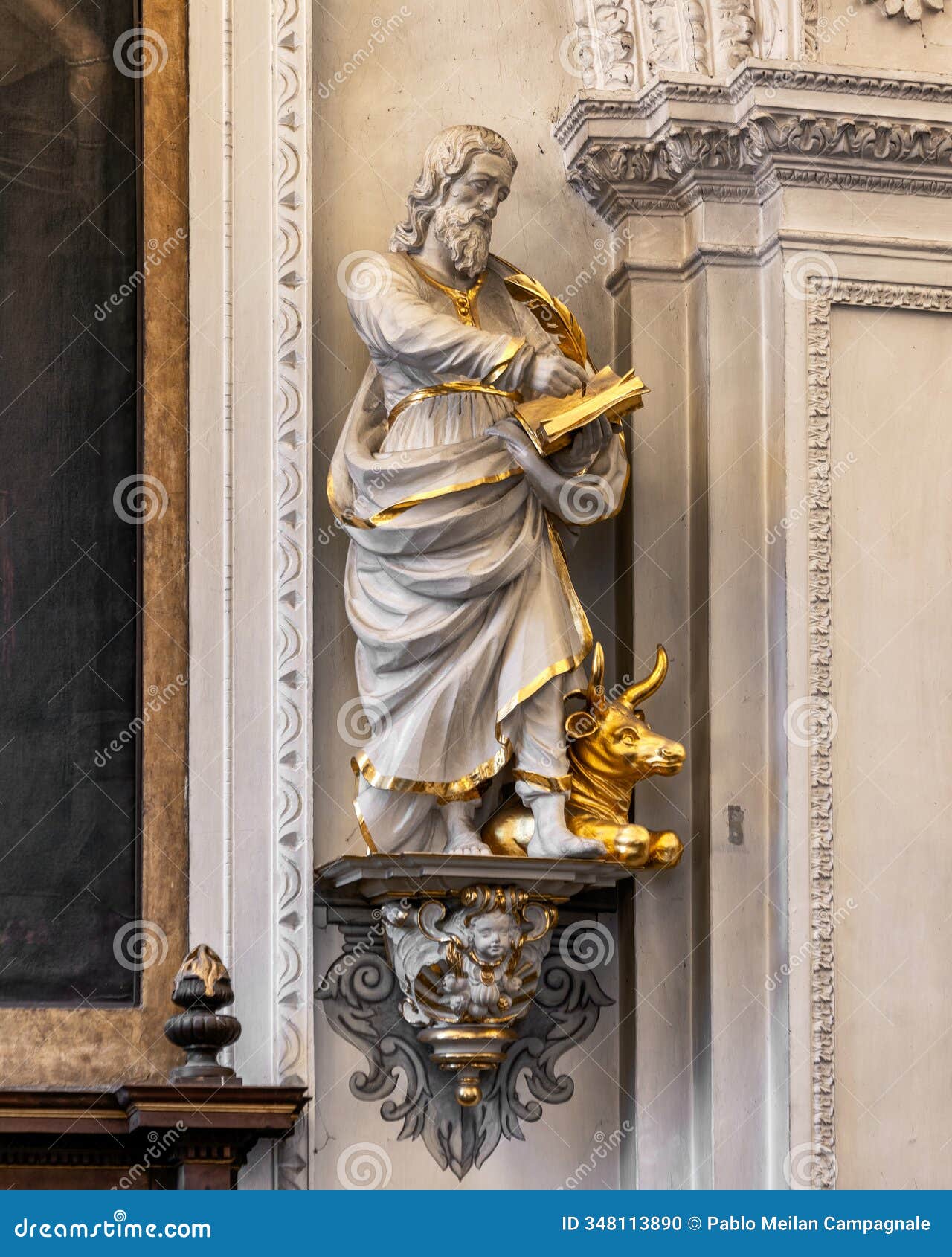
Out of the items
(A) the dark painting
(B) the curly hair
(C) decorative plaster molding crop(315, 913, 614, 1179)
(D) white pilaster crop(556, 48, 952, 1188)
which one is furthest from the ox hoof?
(B) the curly hair

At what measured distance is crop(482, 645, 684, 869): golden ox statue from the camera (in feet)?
18.7

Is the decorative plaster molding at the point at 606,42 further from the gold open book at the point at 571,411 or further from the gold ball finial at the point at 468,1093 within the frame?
the gold ball finial at the point at 468,1093

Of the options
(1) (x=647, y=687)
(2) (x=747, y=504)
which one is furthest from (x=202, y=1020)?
(2) (x=747, y=504)

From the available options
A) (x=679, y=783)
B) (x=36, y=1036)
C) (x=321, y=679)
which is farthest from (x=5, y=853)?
(x=679, y=783)

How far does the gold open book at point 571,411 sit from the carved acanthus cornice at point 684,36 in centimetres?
100

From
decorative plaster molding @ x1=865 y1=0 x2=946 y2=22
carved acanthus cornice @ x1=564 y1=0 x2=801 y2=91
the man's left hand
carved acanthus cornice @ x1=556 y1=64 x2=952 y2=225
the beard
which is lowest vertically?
the man's left hand

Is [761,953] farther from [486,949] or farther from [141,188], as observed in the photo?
[141,188]

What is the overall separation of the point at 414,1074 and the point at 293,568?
1244 mm

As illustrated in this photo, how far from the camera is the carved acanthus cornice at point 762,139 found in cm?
602

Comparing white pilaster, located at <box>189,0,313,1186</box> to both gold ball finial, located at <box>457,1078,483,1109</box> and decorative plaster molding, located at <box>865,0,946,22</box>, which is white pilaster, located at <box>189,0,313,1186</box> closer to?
gold ball finial, located at <box>457,1078,483,1109</box>

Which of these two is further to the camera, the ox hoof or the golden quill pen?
the golden quill pen

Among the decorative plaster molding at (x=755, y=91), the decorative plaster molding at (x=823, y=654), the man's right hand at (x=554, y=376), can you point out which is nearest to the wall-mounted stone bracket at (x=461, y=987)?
the decorative plaster molding at (x=823, y=654)

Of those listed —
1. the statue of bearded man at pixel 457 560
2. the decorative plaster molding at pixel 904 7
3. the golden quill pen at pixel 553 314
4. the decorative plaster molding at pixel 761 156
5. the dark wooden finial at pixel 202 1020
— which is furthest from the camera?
the decorative plaster molding at pixel 904 7

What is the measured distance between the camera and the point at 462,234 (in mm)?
5809
